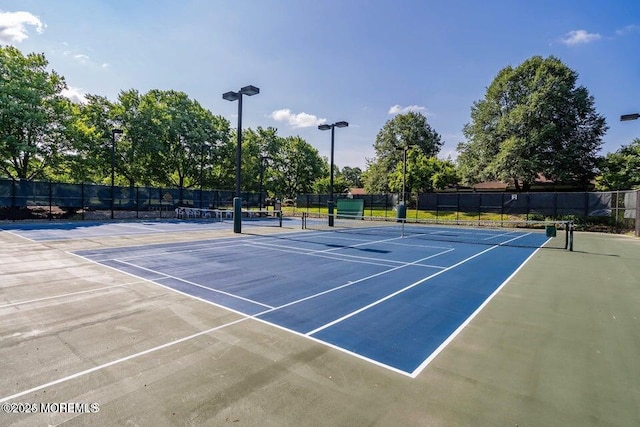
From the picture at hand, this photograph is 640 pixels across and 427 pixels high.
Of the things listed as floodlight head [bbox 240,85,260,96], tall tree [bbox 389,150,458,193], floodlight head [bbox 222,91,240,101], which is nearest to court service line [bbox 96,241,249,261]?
floodlight head [bbox 240,85,260,96]

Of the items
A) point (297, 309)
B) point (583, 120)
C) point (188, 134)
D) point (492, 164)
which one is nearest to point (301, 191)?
point (188, 134)

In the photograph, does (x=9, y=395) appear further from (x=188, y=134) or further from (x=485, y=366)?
(x=188, y=134)

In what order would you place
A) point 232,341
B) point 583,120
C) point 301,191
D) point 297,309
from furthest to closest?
point 301,191 < point 583,120 < point 297,309 < point 232,341

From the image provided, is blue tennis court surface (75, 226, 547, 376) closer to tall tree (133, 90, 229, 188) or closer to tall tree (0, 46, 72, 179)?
tall tree (0, 46, 72, 179)

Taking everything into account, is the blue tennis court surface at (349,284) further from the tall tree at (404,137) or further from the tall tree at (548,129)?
the tall tree at (404,137)

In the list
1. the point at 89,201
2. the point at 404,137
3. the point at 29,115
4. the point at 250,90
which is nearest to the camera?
the point at 250,90

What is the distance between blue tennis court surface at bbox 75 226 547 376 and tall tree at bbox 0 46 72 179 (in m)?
23.0

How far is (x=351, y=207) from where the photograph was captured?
35.0m

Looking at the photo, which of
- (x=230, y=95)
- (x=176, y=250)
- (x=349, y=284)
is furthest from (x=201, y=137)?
(x=349, y=284)

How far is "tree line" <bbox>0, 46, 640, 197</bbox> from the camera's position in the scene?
2756 centimetres

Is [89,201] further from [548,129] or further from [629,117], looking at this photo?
[548,129]

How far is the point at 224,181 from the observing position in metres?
42.9

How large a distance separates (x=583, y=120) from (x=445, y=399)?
135ft

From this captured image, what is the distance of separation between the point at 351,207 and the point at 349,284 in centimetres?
2761
